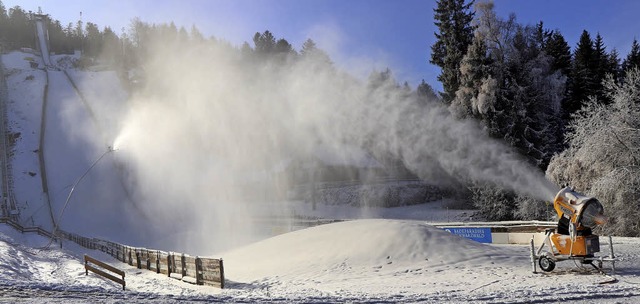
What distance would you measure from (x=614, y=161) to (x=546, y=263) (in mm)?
16420

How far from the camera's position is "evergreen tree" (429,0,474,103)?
45.4 metres

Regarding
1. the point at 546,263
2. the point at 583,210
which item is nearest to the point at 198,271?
the point at 546,263

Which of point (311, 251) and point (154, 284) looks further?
point (311, 251)

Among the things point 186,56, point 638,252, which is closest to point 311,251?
point 638,252

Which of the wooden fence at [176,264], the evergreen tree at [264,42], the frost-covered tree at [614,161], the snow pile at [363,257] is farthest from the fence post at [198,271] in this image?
the evergreen tree at [264,42]

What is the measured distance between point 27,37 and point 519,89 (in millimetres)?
119502

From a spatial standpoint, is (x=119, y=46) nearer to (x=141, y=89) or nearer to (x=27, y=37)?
(x=27, y=37)

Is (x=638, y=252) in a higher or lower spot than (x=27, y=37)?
lower

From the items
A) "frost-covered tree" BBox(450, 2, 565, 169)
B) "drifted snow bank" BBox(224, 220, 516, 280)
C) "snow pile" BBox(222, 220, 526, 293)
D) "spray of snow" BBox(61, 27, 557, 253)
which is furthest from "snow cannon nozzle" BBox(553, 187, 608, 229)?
"frost-covered tree" BBox(450, 2, 565, 169)

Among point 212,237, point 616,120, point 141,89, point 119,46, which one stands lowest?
point 212,237

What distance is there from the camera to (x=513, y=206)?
39.4 metres

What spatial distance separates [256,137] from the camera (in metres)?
53.2

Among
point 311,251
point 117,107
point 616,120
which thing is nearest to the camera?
point 311,251

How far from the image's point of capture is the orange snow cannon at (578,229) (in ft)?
43.8
